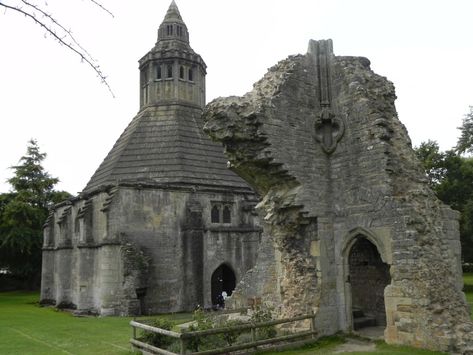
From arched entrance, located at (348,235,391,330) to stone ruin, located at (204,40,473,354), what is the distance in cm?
75

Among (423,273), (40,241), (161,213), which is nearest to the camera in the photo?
(423,273)

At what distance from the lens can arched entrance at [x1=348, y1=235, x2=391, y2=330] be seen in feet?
47.8

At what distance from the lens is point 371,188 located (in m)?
12.0

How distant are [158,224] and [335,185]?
12721mm

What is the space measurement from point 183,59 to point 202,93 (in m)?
2.53

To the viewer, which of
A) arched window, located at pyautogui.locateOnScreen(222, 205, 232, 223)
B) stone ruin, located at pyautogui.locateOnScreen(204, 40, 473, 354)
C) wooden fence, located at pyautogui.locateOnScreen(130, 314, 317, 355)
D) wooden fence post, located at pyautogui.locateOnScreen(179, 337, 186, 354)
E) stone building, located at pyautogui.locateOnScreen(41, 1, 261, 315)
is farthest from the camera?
arched window, located at pyautogui.locateOnScreen(222, 205, 232, 223)

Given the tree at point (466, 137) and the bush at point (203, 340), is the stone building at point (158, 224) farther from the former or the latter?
the tree at point (466, 137)

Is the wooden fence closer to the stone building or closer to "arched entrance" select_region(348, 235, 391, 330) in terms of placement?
"arched entrance" select_region(348, 235, 391, 330)

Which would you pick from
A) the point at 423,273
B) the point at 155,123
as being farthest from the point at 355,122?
the point at 155,123

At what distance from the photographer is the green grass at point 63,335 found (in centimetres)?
1309

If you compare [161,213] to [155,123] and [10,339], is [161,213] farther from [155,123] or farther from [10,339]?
[10,339]

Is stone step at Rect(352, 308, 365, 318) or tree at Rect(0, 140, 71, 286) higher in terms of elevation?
tree at Rect(0, 140, 71, 286)

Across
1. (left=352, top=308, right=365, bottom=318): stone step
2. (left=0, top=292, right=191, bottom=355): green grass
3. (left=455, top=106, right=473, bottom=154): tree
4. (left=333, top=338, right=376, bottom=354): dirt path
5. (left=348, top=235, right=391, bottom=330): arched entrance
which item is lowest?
(left=0, top=292, right=191, bottom=355): green grass

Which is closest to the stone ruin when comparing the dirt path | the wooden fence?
the dirt path
